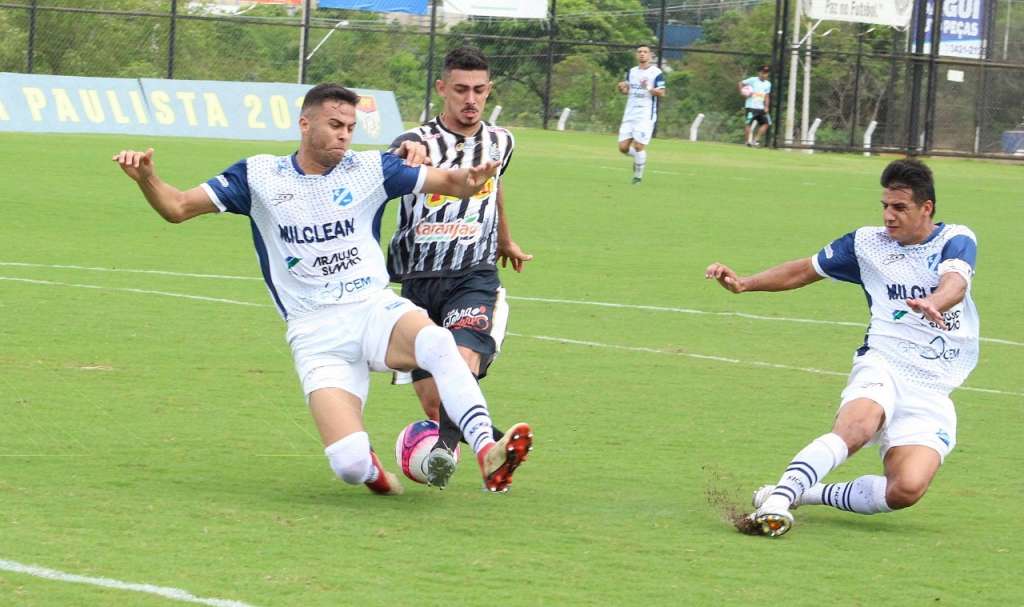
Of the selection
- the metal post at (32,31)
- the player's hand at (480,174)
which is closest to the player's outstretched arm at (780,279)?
the player's hand at (480,174)

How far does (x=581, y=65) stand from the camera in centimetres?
4512

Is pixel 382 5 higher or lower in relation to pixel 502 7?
lower

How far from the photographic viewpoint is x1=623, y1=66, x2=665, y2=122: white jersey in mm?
27703

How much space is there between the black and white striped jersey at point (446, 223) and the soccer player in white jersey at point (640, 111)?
18454 mm

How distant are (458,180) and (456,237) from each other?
0.80 metres

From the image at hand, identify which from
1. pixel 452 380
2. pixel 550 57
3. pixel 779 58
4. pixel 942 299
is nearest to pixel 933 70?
pixel 779 58

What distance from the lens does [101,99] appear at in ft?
102

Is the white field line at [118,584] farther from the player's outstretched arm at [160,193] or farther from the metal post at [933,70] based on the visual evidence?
the metal post at [933,70]

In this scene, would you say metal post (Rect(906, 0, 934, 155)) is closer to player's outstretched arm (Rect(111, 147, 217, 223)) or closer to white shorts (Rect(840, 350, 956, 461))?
white shorts (Rect(840, 350, 956, 461))

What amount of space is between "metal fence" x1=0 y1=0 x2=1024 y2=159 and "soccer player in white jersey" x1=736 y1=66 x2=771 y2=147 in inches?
21.4

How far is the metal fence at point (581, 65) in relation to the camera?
1570 inches

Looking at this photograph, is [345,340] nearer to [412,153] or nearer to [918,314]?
[412,153]

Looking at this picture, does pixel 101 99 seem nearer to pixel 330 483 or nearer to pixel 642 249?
pixel 642 249

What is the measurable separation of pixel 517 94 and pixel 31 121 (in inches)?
672
